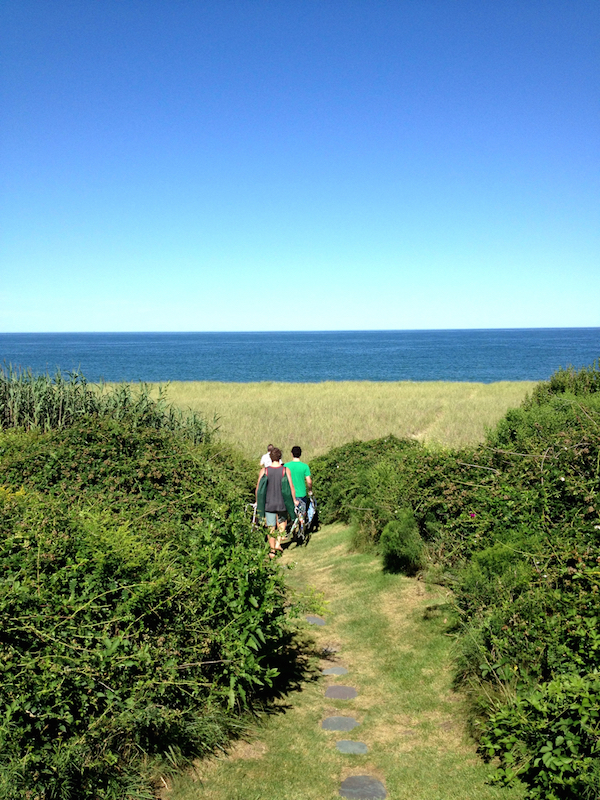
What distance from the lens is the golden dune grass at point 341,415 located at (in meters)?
21.6

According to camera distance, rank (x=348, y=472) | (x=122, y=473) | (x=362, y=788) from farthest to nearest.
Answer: (x=348, y=472), (x=122, y=473), (x=362, y=788)

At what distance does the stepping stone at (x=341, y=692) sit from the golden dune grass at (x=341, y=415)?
970cm

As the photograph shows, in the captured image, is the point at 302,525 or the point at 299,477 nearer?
the point at 302,525

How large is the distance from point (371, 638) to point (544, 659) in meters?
2.74

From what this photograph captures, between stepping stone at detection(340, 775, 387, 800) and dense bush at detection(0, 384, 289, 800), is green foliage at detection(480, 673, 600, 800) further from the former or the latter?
dense bush at detection(0, 384, 289, 800)

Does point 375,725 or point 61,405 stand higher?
point 61,405

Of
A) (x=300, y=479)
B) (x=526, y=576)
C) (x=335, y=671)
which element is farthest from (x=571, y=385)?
(x=335, y=671)

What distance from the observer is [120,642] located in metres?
4.14

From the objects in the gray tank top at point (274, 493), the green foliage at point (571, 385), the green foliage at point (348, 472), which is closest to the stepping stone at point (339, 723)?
the gray tank top at point (274, 493)

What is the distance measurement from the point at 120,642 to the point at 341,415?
23.3 meters

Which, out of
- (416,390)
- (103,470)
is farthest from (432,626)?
(416,390)

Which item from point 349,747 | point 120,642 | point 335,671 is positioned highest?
point 120,642

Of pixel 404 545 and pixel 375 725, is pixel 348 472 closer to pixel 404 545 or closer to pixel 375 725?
pixel 404 545

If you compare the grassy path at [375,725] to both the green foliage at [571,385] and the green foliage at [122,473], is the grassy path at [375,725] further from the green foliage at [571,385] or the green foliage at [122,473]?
the green foliage at [571,385]
